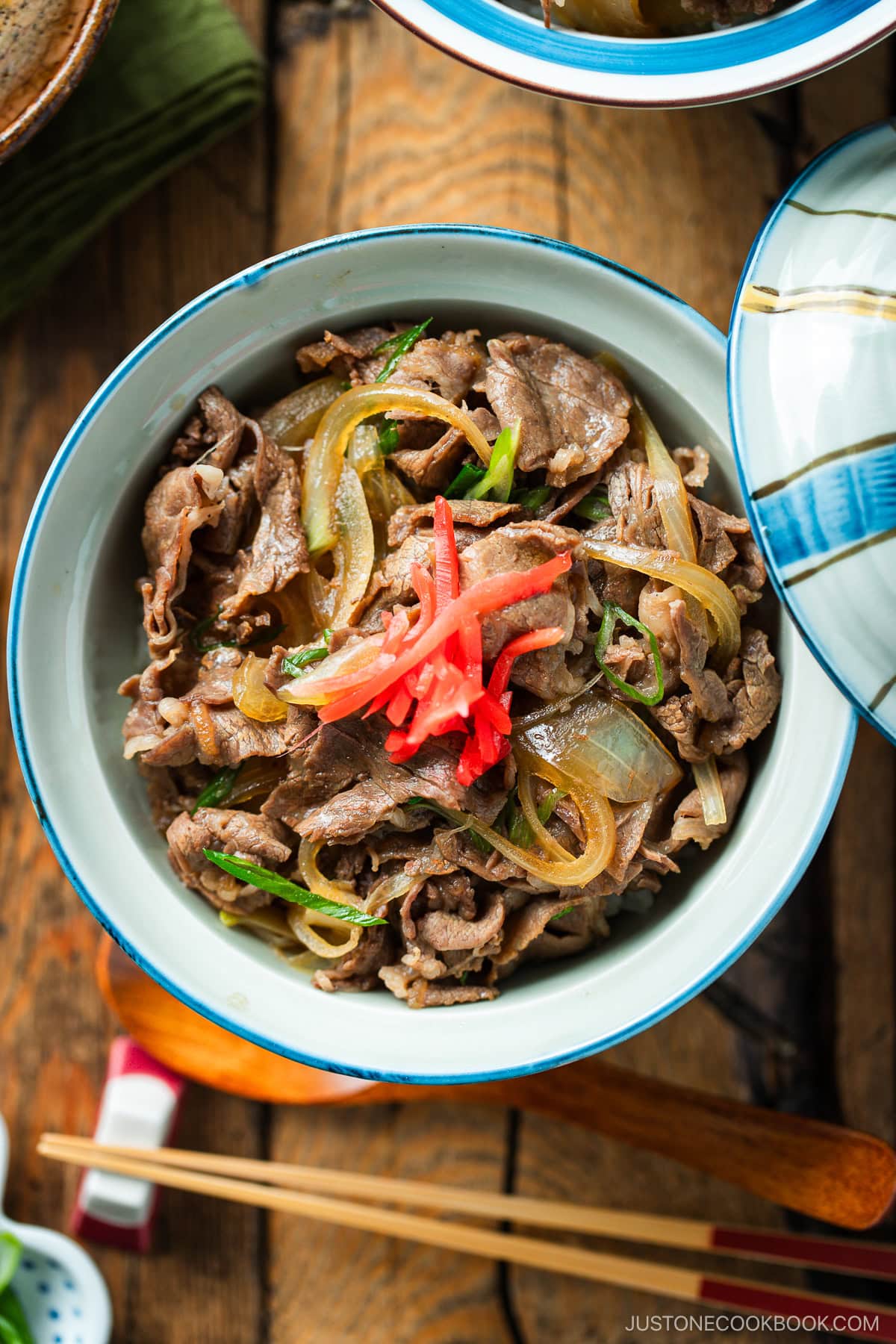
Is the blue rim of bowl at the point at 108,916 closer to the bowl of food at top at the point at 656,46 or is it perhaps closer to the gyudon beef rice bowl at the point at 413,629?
the gyudon beef rice bowl at the point at 413,629

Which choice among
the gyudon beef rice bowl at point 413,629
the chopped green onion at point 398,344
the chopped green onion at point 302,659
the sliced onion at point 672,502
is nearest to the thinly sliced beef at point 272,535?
the gyudon beef rice bowl at point 413,629

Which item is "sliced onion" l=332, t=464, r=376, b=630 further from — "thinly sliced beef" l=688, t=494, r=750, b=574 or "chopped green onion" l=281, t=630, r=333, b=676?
"thinly sliced beef" l=688, t=494, r=750, b=574

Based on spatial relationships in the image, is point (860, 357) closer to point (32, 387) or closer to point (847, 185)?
point (847, 185)

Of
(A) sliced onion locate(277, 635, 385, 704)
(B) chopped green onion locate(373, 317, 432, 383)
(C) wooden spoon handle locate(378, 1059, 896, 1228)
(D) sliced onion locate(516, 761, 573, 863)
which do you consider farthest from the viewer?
(C) wooden spoon handle locate(378, 1059, 896, 1228)

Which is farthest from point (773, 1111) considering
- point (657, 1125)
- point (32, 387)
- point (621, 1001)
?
point (32, 387)

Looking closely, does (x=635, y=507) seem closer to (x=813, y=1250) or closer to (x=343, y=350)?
(x=343, y=350)

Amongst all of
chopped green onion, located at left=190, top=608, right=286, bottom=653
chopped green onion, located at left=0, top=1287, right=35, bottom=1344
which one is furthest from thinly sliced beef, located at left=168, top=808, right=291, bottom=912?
chopped green onion, located at left=0, top=1287, right=35, bottom=1344
